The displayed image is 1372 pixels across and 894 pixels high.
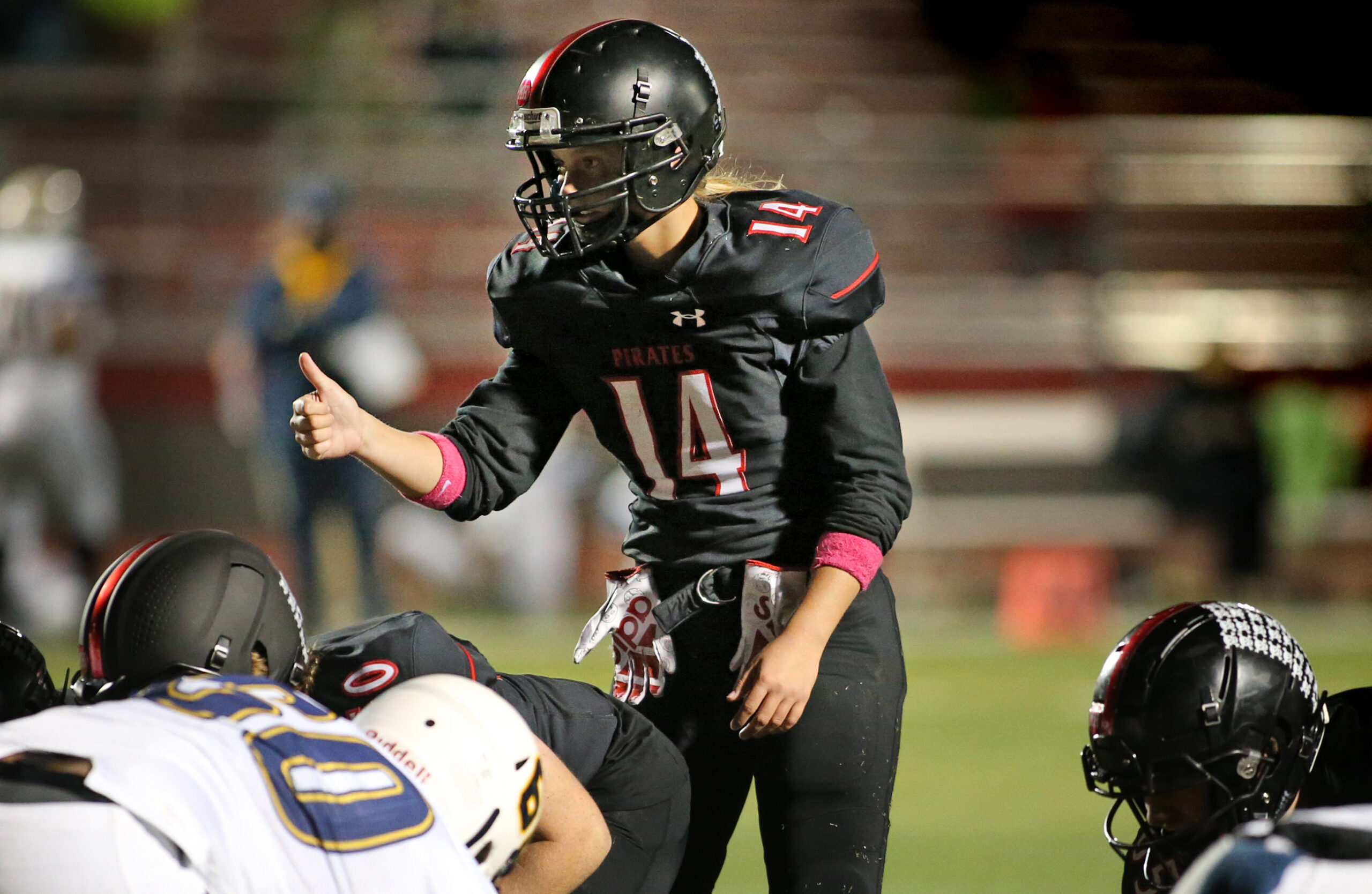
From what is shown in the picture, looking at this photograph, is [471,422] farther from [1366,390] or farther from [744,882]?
[1366,390]

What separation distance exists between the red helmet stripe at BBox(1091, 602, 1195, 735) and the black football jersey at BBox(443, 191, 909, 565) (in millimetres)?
401

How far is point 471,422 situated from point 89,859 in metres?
1.16

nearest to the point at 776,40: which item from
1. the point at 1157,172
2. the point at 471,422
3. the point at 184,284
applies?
the point at 1157,172

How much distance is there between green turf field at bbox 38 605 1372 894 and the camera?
464 centimetres

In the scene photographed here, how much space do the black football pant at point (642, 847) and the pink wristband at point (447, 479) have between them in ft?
1.93

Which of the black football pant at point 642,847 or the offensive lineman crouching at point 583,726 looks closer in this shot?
the offensive lineman crouching at point 583,726

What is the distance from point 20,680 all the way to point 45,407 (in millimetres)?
7104

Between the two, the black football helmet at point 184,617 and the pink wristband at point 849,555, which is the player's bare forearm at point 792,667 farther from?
the black football helmet at point 184,617

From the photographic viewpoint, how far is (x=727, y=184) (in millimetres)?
2836

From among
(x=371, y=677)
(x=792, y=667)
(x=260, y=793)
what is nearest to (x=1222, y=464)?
(x=792, y=667)

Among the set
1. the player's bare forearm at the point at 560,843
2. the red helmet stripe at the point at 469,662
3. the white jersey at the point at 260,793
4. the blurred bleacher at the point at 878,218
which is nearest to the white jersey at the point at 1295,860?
the white jersey at the point at 260,793

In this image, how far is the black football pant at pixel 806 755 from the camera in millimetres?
2496

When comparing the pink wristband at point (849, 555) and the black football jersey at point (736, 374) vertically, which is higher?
the black football jersey at point (736, 374)

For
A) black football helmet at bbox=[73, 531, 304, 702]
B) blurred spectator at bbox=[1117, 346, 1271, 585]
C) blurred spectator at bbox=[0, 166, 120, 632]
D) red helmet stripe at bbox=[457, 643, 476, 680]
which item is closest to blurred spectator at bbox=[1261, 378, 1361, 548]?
blurred spectator at bbox=[1117, 346, 1271, 585]
